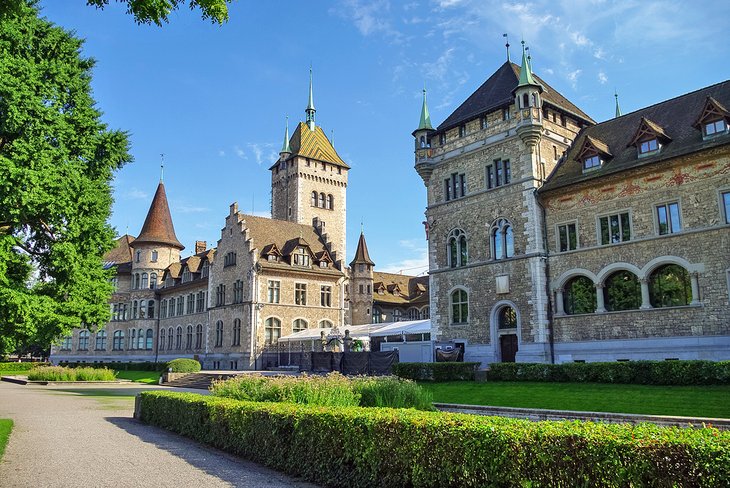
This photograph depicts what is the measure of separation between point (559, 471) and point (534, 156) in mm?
26052

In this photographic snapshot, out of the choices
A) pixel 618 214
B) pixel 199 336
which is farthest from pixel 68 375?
pixel 618 214

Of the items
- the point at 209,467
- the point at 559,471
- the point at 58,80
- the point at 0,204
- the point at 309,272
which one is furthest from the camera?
the point at 309,272

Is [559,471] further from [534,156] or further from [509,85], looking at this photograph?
[509,85]

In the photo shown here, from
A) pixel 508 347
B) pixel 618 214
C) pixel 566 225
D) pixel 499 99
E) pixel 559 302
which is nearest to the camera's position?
pixel 618 214

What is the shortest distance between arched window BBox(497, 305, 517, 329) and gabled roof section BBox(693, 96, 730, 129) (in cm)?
1241

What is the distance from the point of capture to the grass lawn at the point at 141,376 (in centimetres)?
3939

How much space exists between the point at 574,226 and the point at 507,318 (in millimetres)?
5952

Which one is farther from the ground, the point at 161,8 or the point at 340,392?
the point at 161,8

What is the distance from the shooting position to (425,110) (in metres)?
37.1

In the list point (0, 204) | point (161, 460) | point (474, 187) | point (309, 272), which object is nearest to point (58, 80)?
point (0, 204)

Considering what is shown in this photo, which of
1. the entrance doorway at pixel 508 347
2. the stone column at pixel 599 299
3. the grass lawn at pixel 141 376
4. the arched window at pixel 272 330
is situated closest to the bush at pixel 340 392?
the stone column at pixel 599 299

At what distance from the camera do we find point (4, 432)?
566 inches

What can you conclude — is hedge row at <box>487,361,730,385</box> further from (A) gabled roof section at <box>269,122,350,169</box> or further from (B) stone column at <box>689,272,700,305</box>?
(A) gabled roof section at <box>269,122,350,169</box>

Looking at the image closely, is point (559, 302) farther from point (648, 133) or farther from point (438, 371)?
point (648, 133)
